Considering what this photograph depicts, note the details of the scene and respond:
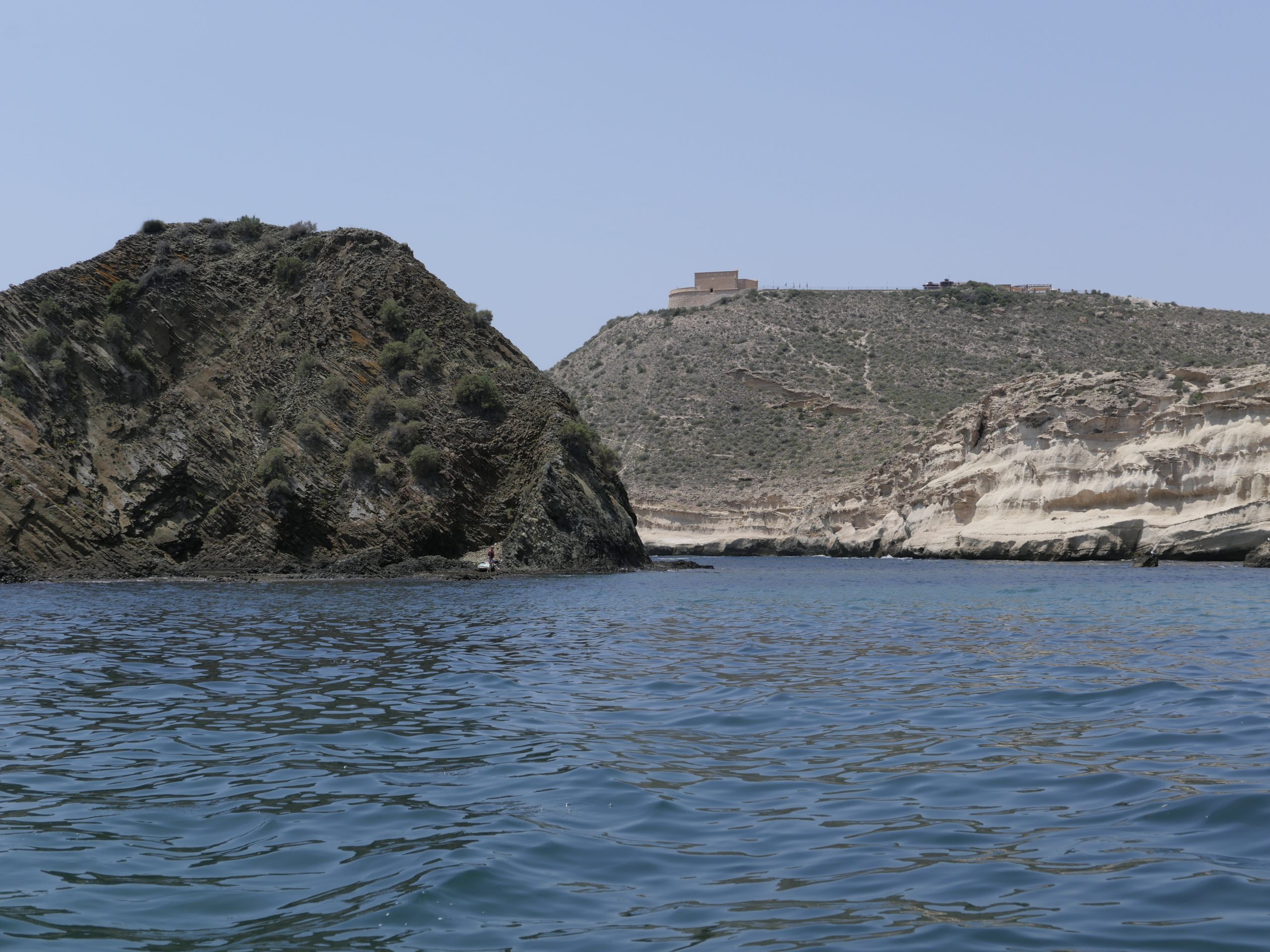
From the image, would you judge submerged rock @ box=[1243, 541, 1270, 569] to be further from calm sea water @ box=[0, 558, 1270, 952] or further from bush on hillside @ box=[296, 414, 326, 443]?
bush on hillside @ box=[296, 414, 326, 443]

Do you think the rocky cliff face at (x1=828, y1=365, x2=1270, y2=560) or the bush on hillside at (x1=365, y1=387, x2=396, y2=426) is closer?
the bush on hillside at (x1=365, y1=387, x2=396, y2=426)

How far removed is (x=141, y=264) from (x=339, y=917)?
50878 millimetres

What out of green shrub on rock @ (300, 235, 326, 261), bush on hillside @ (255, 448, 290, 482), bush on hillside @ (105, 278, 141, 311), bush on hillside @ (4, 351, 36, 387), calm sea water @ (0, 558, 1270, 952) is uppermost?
green shrub on rock @ (300, 235, 326, 261)

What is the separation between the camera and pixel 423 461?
145 feet

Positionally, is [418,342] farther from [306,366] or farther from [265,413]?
[265,413]

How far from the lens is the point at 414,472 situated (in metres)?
44.6

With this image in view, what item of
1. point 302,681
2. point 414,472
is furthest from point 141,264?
point 302,681

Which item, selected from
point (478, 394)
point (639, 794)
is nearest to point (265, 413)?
point (478, 394)

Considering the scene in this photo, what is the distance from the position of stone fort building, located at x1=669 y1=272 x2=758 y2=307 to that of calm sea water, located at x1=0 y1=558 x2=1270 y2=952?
117 meters

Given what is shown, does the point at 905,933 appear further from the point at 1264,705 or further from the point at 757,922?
the point at 1264,705

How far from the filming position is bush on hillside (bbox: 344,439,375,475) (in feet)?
145

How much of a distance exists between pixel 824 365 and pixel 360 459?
7441cm

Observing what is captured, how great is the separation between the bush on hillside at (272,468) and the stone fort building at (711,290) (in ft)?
303

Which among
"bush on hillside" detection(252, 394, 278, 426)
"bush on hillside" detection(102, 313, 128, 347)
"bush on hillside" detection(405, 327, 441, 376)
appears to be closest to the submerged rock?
"bush on hillside" detection(405, 327, 441, 376)
